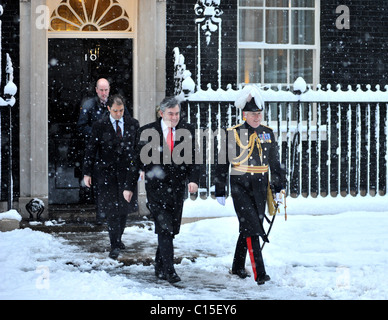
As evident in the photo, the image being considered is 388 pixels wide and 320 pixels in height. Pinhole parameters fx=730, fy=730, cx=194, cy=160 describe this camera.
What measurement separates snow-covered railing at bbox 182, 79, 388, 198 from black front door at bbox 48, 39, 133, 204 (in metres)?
1.51

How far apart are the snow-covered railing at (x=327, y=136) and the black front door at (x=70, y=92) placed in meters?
1.51

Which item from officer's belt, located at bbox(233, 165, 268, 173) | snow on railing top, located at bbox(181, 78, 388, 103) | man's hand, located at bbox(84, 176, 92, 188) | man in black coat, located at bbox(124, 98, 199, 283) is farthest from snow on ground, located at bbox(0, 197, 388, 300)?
snow on railing top, located at bbox(181, 78, 388, 103)

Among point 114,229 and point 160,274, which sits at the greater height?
point 114,229

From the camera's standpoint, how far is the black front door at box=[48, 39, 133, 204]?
35.9 feet

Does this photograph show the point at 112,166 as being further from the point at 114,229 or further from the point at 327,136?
the point at 327,136

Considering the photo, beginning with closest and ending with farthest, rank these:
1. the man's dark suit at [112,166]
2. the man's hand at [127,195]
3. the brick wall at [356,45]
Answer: the man's hand at [127,195] → the man's dark suit at [112,166] → the brick wall at [356,45]

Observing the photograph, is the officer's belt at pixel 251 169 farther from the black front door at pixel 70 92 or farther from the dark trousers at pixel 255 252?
the black front door at pixel 70 92

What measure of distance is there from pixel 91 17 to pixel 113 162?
3.88m

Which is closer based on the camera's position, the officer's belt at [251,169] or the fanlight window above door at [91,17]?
the officer's belt at [251,169]

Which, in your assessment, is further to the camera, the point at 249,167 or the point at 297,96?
the point at 297,96

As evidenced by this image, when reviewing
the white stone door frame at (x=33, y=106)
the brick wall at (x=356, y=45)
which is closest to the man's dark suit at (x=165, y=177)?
the white stone door frame at (x=33, y=106)

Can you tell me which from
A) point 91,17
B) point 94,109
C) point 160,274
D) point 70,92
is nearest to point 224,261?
point 160,274

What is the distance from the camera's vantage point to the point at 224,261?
765 centimetres

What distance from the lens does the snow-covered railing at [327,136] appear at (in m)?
10.2
